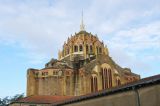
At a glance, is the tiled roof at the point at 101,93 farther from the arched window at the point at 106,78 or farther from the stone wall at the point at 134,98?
the arched window at the point at 106,78

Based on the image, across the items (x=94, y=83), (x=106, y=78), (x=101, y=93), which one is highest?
(x=106, y=78)

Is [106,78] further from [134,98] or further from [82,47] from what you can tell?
[134,98]

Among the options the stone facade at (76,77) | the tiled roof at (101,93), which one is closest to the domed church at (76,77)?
the stone facade at (76,77)

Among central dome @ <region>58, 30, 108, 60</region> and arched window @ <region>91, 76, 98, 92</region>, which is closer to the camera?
arched window @ <region>91, 76, 98, 92</region>

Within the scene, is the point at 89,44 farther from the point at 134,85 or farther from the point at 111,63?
the point at 134,85

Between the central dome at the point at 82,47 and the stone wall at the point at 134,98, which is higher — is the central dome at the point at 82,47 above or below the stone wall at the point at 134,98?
above

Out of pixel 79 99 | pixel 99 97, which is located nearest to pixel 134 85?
pixel 99 97

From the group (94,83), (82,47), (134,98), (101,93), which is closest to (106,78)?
(94,83)

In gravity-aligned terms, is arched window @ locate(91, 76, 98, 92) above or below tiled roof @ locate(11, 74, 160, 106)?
above

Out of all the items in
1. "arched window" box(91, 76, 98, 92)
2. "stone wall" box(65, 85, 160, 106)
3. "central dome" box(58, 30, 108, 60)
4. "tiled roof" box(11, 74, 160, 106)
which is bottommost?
"stone wall" box(65, 85, 160, 106)

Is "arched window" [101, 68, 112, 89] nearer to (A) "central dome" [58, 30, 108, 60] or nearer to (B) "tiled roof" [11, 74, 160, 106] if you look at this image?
(A) "central dome" [58, 30, 108, 60]

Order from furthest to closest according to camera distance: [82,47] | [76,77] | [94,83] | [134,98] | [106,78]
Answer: [82,47]
[76,77]
[106,78]
[94,83]
[134,98]

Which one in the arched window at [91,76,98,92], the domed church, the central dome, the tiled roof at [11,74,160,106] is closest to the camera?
the tiled roof at [11,74,160,106]

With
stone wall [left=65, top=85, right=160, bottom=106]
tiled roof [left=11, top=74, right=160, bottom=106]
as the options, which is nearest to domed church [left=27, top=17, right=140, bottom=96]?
tiled roof [left=11, top=74, right=160, bottom=106]
